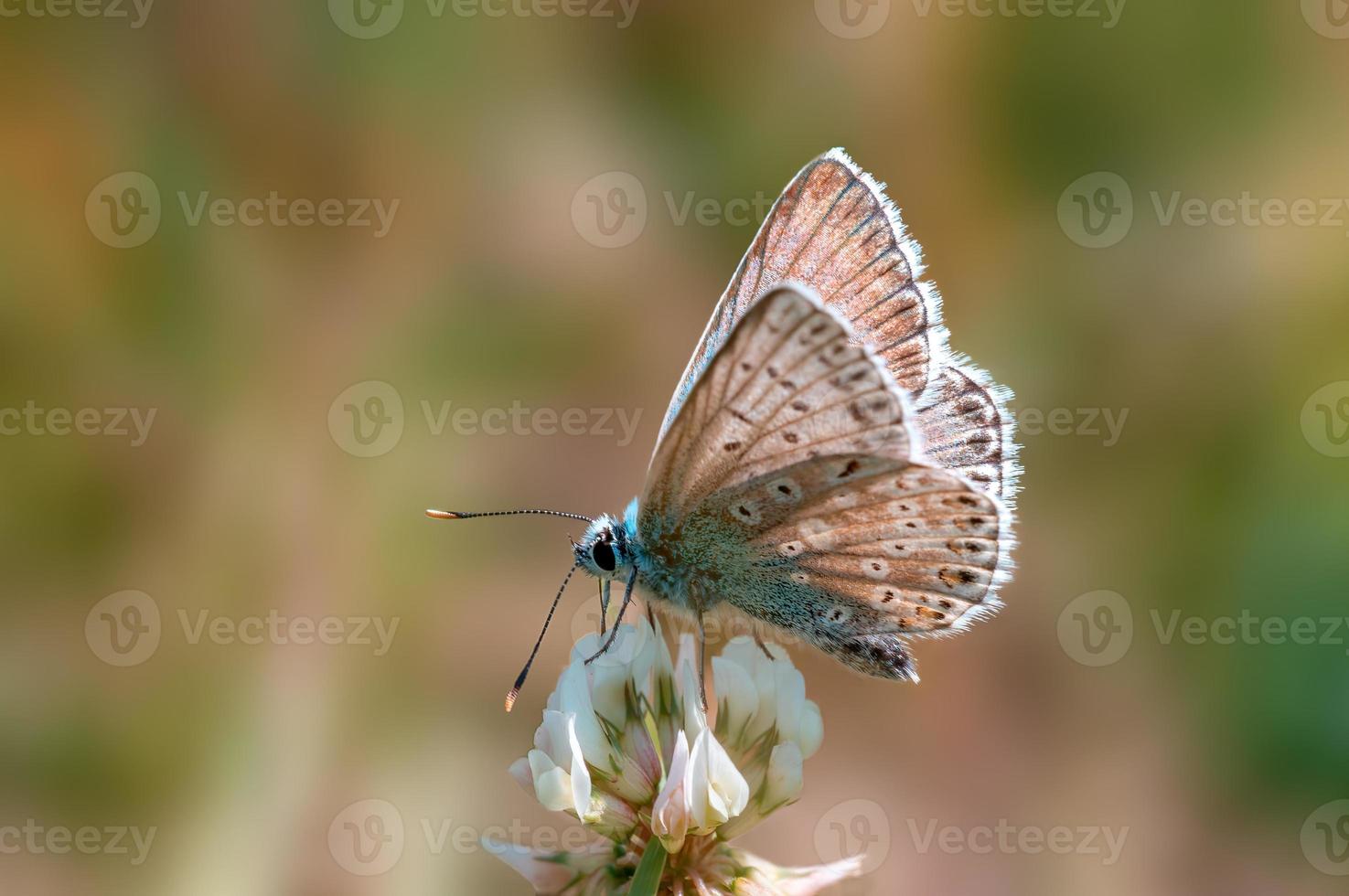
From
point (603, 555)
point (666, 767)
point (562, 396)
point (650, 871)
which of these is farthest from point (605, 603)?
point (562, 396)

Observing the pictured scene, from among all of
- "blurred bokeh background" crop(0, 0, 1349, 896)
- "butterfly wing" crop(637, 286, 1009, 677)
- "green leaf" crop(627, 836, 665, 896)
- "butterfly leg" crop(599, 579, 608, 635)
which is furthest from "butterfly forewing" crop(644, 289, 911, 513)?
"blurred bokeh background" crop(0, 0, 1349, 896)

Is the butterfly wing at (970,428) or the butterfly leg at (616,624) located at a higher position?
the butterfly wing at (970,428)

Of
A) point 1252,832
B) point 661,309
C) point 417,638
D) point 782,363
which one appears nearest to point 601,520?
point 782,363

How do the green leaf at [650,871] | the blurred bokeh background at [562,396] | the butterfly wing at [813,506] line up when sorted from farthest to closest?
1. the blurred bokeh background at [562,396]
2. the butterfly wing at [813,506]
3. the green leaf at [650,871]

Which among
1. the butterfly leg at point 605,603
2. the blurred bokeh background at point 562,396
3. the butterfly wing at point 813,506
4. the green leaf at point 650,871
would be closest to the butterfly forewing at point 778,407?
the butterfly wing at point 813,506

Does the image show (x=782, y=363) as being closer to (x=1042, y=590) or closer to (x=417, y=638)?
(x=417, y=638)

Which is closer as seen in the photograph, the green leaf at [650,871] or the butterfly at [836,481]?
the green leaf at [650,871]

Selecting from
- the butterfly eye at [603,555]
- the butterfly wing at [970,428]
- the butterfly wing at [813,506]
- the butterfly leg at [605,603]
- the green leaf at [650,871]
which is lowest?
the green leaf at [650,871]

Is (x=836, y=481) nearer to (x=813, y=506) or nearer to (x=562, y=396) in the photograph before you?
(x=813, y=506)

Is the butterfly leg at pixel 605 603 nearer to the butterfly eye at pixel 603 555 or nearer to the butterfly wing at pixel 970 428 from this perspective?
the butterfly eye at pixel 603 555
